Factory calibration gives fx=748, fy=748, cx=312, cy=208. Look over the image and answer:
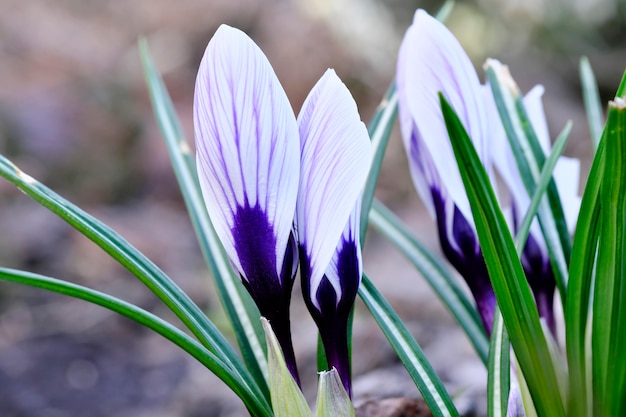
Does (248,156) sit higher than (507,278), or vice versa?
(248,156)

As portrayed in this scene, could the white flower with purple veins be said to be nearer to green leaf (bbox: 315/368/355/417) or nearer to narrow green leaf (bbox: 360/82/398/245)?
green leaf (bbox: 315/368/355/417)

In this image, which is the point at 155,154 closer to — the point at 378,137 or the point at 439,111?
the point at 378,137

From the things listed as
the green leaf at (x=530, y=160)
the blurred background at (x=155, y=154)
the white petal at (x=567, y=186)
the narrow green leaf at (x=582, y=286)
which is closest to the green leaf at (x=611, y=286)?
the narrow green leaf at (x=582, y=286)

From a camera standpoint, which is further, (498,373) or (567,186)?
(567,186)

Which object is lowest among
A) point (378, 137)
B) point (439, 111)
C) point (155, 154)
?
point (439, 111)

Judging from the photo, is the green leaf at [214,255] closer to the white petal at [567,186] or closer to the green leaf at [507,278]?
the green leaf at [507,278]

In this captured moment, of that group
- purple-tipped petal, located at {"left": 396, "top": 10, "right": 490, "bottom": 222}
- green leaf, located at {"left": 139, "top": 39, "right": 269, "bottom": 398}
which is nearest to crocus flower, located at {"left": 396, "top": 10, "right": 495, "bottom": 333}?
purple-tipped petal, located at {"left": 396, "top": 10, "right": 490, "bottom": 222}

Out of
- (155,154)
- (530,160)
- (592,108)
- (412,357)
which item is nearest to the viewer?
(412,357)

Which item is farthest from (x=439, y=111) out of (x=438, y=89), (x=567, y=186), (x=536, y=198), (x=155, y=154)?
(x=155, y=154)
